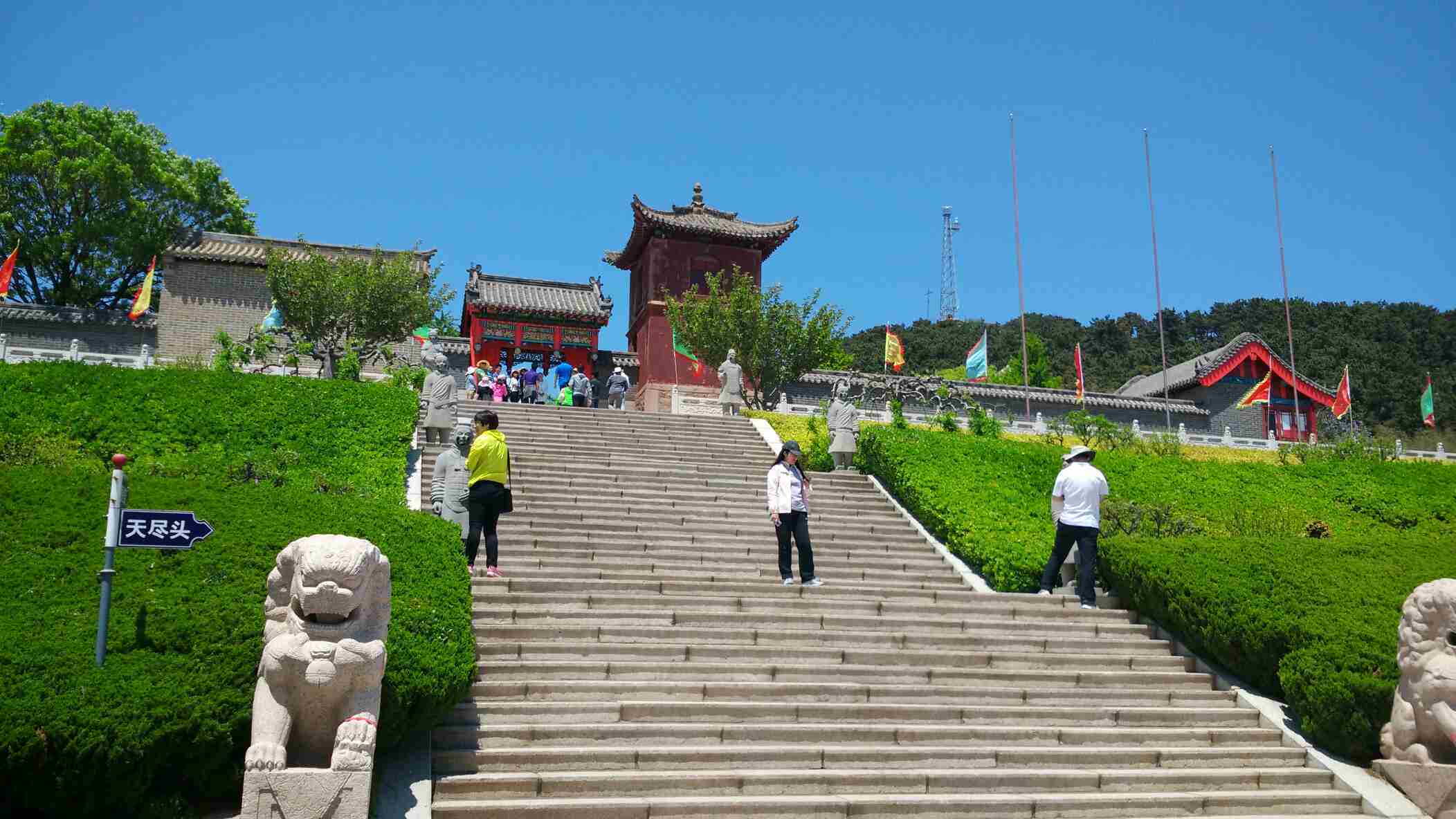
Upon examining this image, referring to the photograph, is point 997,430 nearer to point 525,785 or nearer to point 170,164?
point 525,785

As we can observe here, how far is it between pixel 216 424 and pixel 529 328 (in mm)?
18126

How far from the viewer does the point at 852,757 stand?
685cm

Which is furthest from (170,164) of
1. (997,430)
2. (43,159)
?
(997,430)

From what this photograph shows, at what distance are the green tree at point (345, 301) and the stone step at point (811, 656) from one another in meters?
15.8

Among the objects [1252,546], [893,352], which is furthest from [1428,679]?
[893,352]

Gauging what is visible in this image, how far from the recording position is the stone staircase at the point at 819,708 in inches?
252

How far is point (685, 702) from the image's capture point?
7.18 m

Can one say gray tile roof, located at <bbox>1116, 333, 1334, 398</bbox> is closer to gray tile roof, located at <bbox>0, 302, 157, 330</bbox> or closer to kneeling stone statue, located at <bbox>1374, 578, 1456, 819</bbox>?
kneeling stone statue, located at <bbox>1374, 578, 1456, 819</bbox>

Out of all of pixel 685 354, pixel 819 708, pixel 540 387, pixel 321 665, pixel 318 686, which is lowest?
pixel 819 708

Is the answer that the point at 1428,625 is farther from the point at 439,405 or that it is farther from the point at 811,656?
the point at 439,405

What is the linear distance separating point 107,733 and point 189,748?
376mm

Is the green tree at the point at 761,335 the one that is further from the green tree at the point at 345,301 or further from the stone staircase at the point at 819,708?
the stone staircase at the point at 819,708

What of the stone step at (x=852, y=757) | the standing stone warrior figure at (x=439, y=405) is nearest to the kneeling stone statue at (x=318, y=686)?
the stone step at (x=852, y=757)

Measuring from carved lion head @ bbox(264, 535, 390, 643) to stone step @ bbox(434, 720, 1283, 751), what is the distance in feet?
4.82
